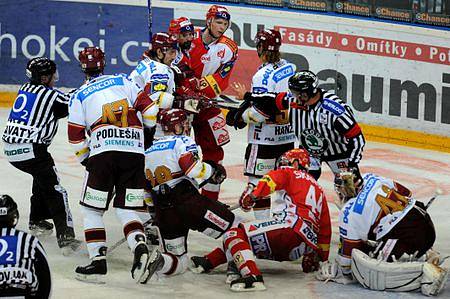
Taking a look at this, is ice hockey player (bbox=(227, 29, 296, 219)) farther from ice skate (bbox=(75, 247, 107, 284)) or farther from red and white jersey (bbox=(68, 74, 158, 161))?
ice skate (bbox=(75, 247, 107, 284))

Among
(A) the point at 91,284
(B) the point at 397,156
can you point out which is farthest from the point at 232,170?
(A) the point at 91,284

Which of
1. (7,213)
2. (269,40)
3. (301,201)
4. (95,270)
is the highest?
(269,40)

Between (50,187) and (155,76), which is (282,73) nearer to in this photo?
(155,76)

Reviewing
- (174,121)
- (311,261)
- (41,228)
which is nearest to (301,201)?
(311,261)

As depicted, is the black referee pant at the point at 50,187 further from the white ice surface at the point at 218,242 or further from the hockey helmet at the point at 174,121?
the hockey helmet at the point at 174,121

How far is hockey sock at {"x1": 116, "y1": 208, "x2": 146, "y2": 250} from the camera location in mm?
6874

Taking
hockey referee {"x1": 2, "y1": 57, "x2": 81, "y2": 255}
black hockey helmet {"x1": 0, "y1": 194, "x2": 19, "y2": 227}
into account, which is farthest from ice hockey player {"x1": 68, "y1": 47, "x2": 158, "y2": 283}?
black hockey helmet {"x1": 0, "y1": 194, "x2": 19, "y2": 227}

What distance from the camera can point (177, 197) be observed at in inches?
280

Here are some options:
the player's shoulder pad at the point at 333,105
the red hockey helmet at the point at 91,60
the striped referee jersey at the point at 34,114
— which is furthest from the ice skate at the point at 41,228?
the player's shoulder pad at the point at 333,105

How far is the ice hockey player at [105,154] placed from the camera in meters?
6.98

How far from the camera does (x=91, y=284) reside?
690 cm

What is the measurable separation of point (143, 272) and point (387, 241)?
151 centimetres

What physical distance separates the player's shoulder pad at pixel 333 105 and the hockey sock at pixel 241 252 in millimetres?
1177

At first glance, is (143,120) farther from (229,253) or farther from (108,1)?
(108,1)
